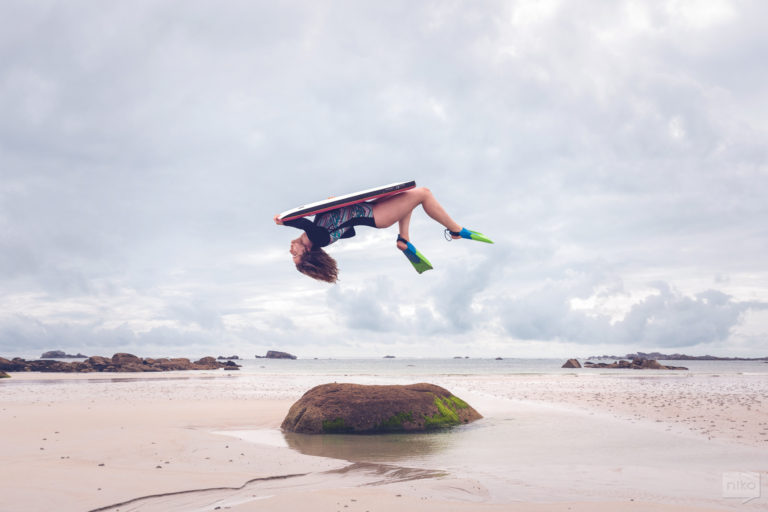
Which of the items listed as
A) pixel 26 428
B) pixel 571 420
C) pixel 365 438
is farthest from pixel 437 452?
pixel 26 428

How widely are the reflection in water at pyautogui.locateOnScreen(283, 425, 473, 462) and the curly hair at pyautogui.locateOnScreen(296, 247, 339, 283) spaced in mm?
4785

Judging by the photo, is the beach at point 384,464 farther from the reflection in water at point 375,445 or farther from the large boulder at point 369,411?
→ the large boulder at point 369,411

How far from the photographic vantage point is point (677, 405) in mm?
19141

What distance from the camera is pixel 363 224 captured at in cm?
591

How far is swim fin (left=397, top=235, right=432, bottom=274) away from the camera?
6.17m

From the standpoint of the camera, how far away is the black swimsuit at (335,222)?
18.6 feet

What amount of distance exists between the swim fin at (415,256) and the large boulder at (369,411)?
7968mm

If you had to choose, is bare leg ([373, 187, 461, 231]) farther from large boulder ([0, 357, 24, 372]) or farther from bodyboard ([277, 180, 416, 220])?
large boulder ([0, 357, 24, 372])

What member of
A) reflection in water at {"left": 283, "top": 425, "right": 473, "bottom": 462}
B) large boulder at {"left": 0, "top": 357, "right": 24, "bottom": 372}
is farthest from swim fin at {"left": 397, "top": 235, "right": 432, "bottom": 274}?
large boulder at {"left": 0, "top": 357, "right": 24, "bottom": 372}

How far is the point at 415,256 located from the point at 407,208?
604 mm

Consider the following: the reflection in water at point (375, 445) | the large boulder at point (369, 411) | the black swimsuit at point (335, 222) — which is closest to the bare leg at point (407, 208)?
the black swimsuit at point (335, 222)

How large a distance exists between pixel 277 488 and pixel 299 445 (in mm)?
3879

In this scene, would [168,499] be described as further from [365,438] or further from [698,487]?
[698,487]

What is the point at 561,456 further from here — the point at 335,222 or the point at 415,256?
the point at 335,222
